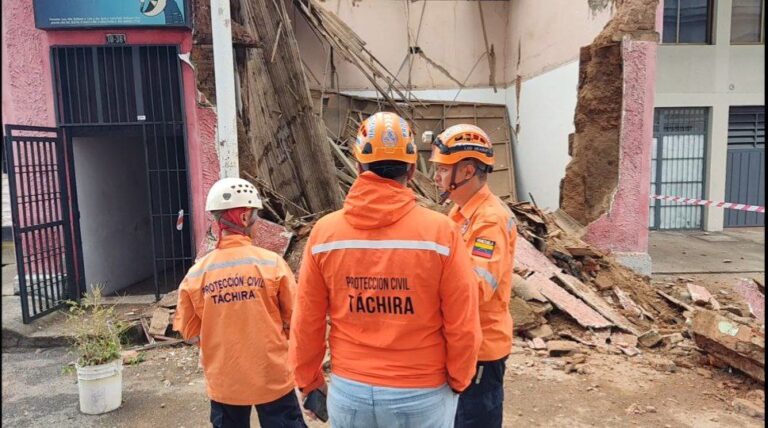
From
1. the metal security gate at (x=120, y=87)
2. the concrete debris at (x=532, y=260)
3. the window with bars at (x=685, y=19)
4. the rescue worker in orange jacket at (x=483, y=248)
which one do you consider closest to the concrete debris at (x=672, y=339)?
the concrete debris at (x=532, y=260)

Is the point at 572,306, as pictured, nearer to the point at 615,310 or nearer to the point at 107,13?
the point at 615,310

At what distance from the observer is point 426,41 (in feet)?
39.5

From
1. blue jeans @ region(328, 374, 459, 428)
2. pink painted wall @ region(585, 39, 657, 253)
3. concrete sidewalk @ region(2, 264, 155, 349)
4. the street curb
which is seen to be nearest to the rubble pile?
pink painted wall @ region(585, 39, 657, 253)

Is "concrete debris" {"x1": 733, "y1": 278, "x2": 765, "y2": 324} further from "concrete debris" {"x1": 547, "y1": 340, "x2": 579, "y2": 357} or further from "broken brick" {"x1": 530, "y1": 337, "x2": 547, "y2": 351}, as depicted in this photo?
"broken brick" {"x1": 530, "y1": 337, "x2": 547, "y2": 351}

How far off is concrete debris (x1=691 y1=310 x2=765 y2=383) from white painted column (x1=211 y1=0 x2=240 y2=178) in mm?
4972

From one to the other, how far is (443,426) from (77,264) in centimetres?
616

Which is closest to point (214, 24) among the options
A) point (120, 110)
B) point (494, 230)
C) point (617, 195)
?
point (120, 110)

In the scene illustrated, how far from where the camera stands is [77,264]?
672cm

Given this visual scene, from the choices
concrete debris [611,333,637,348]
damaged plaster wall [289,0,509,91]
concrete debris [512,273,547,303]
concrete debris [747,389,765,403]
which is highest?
damaged plaster wall [289,0,509,91]

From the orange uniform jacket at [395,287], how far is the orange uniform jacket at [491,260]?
50 centimetres

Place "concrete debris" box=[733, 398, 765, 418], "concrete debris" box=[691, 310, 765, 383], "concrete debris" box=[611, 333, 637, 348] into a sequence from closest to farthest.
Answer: "concrete debris" box=[733, 398, 765, 418] < "concrete debris" box=[691, 310, 765, 383] < "concrete debris" box=[611, 333, 637, 348]

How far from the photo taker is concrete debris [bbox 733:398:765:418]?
158 inches

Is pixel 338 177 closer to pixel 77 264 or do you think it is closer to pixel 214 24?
pixel 214 24

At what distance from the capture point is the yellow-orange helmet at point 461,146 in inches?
107
